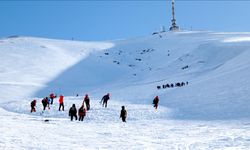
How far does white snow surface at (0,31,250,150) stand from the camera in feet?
52.4

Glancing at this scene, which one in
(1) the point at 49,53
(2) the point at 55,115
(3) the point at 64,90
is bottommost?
(2) the point at 55,115

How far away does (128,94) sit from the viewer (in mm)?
47188

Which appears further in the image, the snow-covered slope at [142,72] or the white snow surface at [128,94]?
the snow-covered slope at [142,72]

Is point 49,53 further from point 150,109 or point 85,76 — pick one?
point 150,109

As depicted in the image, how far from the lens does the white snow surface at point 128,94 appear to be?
15977 millimetres

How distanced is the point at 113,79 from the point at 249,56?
35330mm

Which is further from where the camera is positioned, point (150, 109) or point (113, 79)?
point (113, 79)

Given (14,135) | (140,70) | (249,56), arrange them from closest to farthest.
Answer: (14,135)
(249,56)
(140,70)

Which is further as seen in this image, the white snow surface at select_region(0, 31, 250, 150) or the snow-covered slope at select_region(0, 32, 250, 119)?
the snow-covered slope at select_region(0, 32, 250, 119)

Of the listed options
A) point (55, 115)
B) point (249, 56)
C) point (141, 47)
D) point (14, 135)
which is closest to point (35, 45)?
point (141, 47)

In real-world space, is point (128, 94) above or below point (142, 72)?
below

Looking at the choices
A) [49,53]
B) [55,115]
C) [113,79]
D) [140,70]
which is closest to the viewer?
[55,115]

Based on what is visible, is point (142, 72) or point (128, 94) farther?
point (142, 72)

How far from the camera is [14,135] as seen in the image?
15.4 meters
